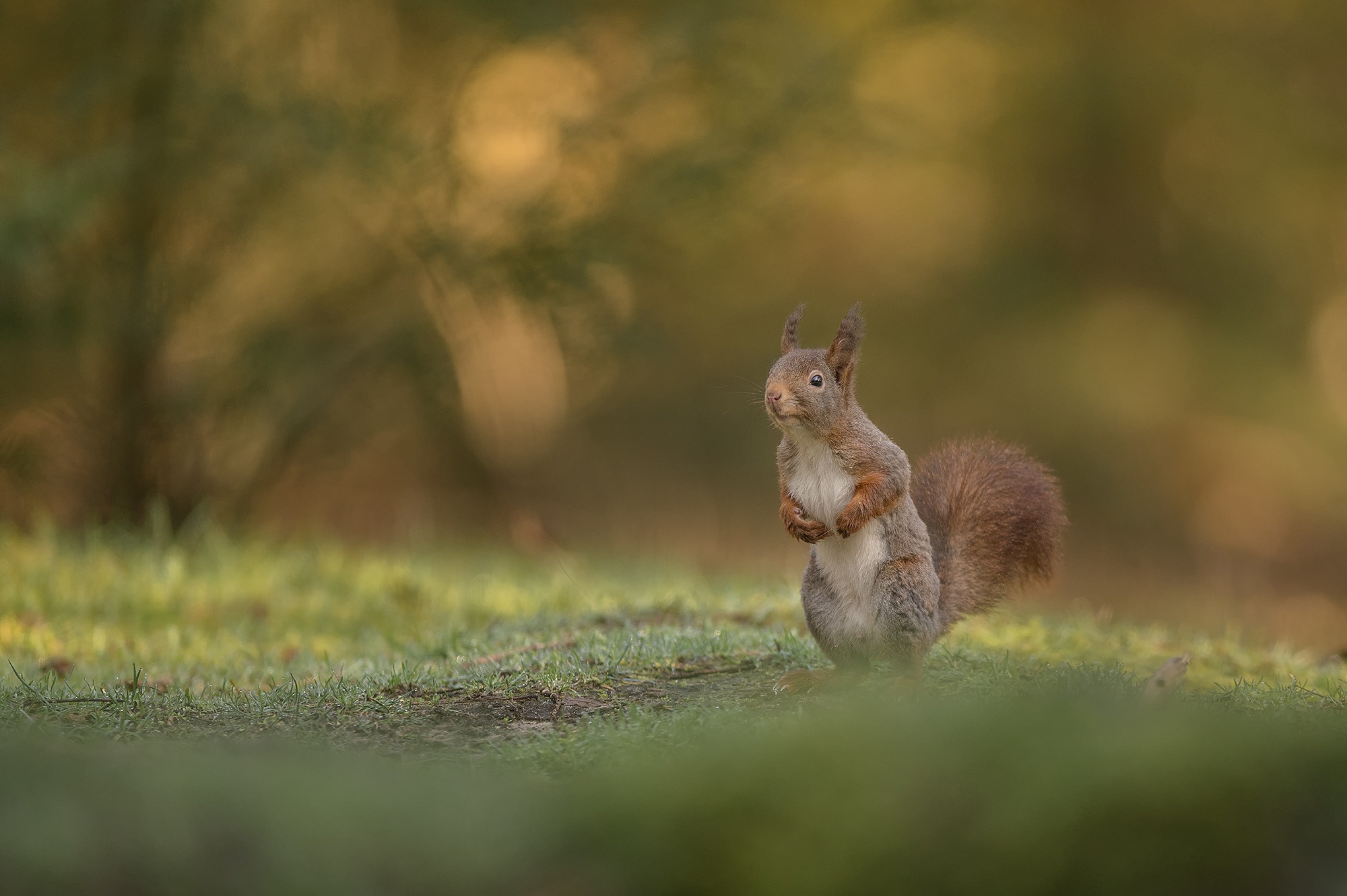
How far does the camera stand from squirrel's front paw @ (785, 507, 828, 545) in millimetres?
3814

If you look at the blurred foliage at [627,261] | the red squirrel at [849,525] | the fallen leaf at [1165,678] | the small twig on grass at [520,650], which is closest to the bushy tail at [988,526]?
the red squirrel at [849,525]

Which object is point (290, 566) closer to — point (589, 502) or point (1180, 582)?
point (589, 502)

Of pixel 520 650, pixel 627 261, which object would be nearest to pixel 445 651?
pixel 520 650

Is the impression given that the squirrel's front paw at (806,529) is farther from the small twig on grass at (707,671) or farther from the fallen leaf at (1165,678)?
the fallen leaf at (1165,678)

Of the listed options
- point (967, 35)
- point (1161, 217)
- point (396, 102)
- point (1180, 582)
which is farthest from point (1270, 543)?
point (396, 102)

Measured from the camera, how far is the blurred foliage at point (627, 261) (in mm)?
8742

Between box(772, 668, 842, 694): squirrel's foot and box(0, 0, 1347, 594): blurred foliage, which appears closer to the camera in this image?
box(772, 668, 842, 694): squirrel's foot

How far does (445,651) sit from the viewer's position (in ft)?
16.4

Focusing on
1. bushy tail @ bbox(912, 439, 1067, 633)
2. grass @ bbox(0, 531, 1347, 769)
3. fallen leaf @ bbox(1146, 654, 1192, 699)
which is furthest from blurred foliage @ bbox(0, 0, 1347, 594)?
fallen leaf @ bbox(1146, 654, 1192, 699)

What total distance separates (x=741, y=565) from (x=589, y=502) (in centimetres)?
416

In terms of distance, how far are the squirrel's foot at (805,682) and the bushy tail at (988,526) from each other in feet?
1.87

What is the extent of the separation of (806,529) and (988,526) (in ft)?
2.67

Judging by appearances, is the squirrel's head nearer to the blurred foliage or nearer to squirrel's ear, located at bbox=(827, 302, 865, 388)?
squirrel's ear, located at bbox=(827, 302, 865, 388)

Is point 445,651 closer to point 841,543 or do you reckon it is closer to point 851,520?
point 841,543
